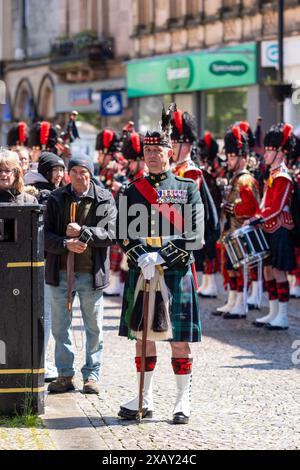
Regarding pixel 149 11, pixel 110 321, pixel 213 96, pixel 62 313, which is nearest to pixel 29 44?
pixel 149 11

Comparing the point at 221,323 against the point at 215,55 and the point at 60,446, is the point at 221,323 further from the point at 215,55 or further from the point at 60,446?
the point at 215,55

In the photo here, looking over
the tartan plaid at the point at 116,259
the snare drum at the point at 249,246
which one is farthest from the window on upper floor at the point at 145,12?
the snare drum at the point at 249,246

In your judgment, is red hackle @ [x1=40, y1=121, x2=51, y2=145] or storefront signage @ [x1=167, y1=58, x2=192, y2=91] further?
storefront signage @ [x1=167, y1=58, x2=192, y2=91]

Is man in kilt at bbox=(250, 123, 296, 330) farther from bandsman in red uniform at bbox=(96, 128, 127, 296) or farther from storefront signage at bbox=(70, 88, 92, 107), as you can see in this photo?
storefront signage at bbox=(70, 88, 92, 107)

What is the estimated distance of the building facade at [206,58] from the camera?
3209cm

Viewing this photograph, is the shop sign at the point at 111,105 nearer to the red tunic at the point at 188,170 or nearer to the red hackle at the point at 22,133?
the red hackle at the point at 22,133

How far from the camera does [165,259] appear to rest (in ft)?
28.4

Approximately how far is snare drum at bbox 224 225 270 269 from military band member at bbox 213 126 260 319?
0.52 metres

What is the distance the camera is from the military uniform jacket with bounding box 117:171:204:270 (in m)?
8.74

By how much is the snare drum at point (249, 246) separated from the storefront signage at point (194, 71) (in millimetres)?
18697

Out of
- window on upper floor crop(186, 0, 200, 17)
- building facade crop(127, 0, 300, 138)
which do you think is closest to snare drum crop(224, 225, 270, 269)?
building facade crop(127, 0, 300, 138)

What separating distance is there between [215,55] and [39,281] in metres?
25.8

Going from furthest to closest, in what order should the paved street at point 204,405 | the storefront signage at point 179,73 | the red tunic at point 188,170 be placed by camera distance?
the storefront signage at point 179,73
the red tunic at point 188,170
the paved street at point 204,405
